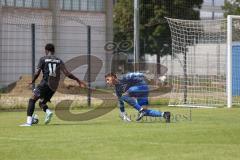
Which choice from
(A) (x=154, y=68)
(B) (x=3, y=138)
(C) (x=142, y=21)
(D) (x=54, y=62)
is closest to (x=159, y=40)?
(C) (x=142, y=21)

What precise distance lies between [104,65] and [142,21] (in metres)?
19.4

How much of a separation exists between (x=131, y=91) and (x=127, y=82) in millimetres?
239

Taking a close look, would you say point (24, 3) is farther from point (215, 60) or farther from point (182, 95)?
point (182, 95)

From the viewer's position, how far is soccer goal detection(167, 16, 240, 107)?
21750mm

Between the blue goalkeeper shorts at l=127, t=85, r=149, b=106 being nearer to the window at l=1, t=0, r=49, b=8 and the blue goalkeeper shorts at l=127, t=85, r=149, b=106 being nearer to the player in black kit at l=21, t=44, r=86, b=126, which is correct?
the player in black kit at l=21, t=44, r=86, b=126

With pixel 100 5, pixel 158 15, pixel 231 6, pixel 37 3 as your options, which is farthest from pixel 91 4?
pixel 231 6

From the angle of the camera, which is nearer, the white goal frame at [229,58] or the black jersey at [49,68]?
the black jersey at [49,68]

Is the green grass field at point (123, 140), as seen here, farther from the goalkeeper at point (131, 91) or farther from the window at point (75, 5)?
the window at point (75, 5)

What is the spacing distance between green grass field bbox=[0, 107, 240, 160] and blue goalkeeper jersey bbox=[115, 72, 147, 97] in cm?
79

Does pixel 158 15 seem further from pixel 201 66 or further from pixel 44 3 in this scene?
pixel 201 66

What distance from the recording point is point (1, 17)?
41.7 meters

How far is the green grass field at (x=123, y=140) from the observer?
9297 millimetres

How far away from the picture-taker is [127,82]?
51.2ft

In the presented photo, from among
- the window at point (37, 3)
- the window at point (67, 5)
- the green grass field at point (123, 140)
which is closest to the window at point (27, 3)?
the window at point (37, 3)
